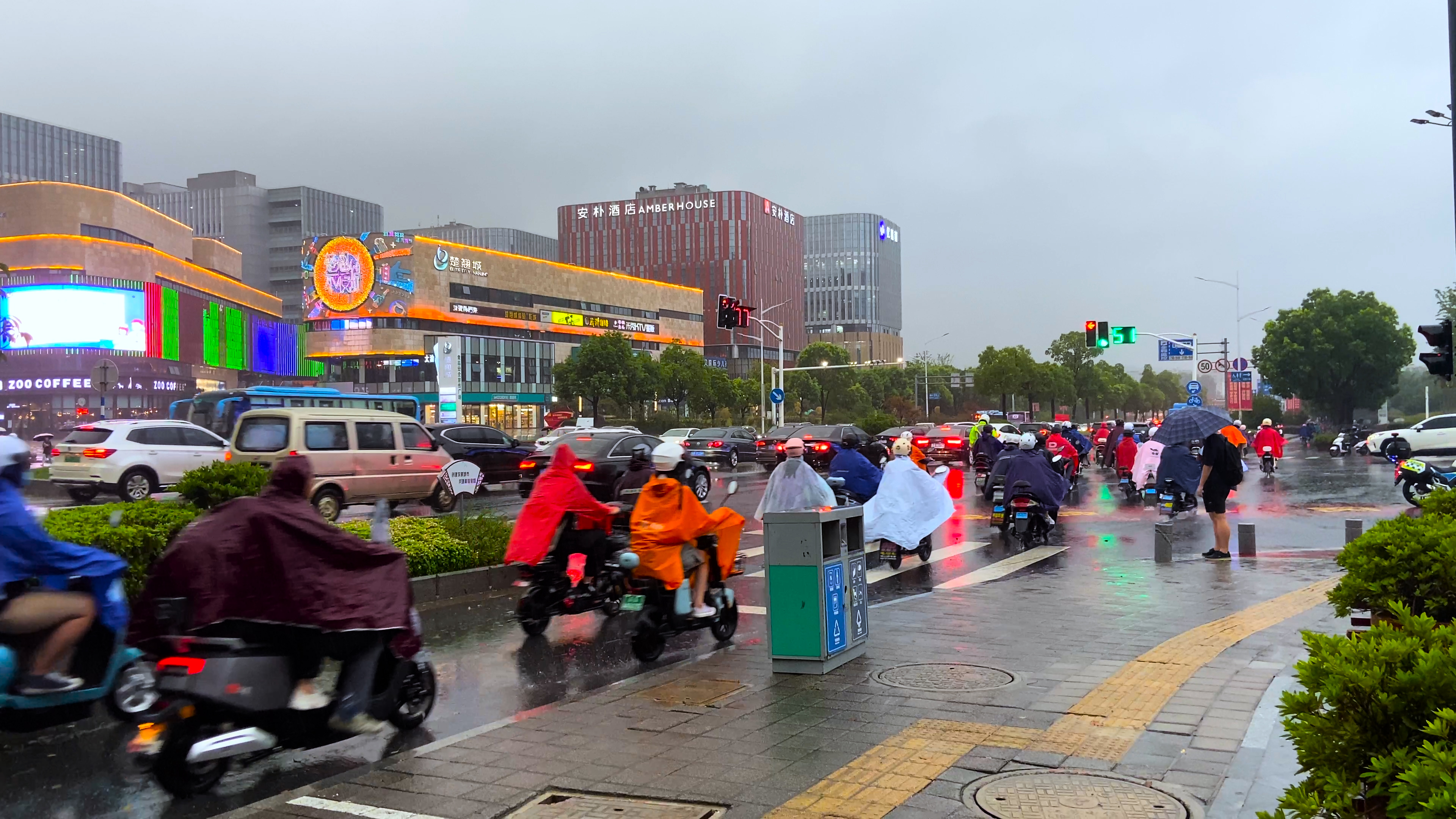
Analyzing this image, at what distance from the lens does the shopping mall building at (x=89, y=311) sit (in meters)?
69.6

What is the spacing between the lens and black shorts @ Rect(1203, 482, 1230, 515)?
44.4ft

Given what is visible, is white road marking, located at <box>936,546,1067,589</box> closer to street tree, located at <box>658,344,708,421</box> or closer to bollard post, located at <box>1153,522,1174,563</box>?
bollard post, located at <box>1153,522,1174,563</box>

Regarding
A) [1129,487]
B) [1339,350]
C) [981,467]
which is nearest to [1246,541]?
[1129,487]

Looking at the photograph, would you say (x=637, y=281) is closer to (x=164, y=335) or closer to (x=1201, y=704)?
(x=164, y=335)

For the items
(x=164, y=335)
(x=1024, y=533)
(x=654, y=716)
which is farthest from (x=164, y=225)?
(x=654, y=716)

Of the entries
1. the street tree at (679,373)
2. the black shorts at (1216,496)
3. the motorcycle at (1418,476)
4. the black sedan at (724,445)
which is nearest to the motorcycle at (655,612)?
the black shorts at (1216,496)

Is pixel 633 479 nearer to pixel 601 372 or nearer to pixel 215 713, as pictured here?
pixel 215 713

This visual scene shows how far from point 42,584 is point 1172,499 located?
17.7 metres

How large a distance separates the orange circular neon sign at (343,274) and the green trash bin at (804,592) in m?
83.1

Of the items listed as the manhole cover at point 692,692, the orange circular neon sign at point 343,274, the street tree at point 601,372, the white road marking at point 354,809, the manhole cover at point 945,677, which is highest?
the orange circular neon sign at point 343,274

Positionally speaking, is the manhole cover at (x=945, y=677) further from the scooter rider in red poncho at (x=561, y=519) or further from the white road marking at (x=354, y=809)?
the white road marking at (x=354, y=809)

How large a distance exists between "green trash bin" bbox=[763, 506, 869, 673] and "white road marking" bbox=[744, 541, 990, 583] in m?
3.72

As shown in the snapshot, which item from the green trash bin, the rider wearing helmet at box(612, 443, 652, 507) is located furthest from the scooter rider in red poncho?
the green trash bin

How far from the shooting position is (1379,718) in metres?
2.64
